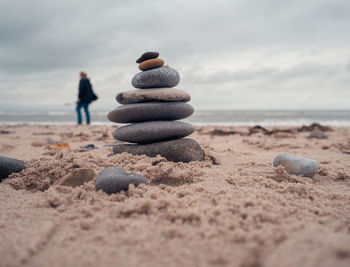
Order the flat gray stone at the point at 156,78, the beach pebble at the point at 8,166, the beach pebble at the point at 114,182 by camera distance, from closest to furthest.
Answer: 1. the beach pebble at the point at 114,182
2. the beach pebble at the point at 8,166
3. the flat gray stone at the point at 156,78

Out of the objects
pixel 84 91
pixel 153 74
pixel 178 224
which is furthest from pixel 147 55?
pixel 84 91

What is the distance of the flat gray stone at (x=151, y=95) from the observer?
3.31 m

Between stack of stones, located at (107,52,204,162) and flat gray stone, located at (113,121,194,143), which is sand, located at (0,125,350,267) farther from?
flat gray stone, located at (113,121,194,143)

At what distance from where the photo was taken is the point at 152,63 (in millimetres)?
3449

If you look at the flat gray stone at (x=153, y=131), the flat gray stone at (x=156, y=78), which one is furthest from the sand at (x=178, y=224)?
the flat gray stone at (x=156, y=78)

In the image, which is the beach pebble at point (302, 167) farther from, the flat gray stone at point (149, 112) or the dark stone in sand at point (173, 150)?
the flat gray stone at point (149, 112)

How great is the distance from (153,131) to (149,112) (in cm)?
28

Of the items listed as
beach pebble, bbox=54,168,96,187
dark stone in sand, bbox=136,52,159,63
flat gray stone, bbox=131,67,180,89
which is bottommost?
beach pebble, bbox=54,168,96,187

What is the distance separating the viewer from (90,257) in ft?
3.63

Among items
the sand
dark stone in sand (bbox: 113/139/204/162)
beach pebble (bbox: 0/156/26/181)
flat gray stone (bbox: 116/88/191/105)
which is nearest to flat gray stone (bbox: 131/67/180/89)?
flat gray stone (bbox: 116/88/191/105)

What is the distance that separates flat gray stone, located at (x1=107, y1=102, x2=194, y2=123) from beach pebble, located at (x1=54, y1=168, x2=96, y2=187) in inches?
52.3

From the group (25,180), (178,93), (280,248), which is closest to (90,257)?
(280,248)

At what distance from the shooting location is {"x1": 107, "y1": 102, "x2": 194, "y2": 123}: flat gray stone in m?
3.31

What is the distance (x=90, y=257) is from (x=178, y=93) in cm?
257
